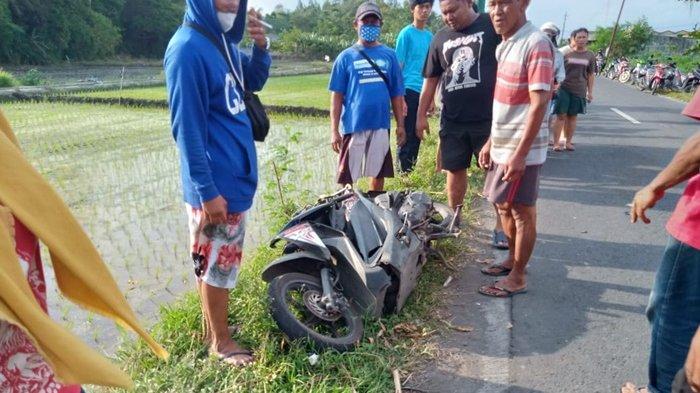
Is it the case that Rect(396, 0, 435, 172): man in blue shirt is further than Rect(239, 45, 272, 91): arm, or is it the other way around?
Rect(396, 0, 435, 172): man in blue shirt

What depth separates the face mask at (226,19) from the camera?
7.45 ft

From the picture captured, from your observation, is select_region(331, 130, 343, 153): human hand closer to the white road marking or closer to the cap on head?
the cap on head

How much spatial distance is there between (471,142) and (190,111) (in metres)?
2.37

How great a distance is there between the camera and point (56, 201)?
3.71 feet

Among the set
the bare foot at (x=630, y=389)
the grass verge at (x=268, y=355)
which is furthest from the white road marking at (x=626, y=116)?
the bare foot at (x=630, y=389)

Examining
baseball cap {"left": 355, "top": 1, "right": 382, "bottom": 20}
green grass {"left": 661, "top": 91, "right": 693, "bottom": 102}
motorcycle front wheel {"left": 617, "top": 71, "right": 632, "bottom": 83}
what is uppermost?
baseball cap {"left": 355, "top": 1, "right": 382, "bottom": 20}

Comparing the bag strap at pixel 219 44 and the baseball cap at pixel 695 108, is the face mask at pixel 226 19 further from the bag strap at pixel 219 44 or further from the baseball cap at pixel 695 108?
the baseball cap at pixel 695 108

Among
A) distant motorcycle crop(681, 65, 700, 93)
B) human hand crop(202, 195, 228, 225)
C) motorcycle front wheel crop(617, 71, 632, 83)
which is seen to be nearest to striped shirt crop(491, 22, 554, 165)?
human hand crop(202, 195, 228, 225)

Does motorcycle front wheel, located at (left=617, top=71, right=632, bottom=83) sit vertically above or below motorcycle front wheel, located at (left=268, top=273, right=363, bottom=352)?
below

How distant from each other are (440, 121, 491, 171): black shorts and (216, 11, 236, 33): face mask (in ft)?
6.83

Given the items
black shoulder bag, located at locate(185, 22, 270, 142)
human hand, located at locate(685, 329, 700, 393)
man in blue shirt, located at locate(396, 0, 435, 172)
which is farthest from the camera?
man in blue shirt, located at locate(396, 0, 435, 172)

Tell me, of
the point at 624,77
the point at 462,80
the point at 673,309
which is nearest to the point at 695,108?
the point at 673,309

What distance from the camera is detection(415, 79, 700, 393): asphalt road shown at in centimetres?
256

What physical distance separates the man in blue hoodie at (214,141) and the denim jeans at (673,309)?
169 centimetres
